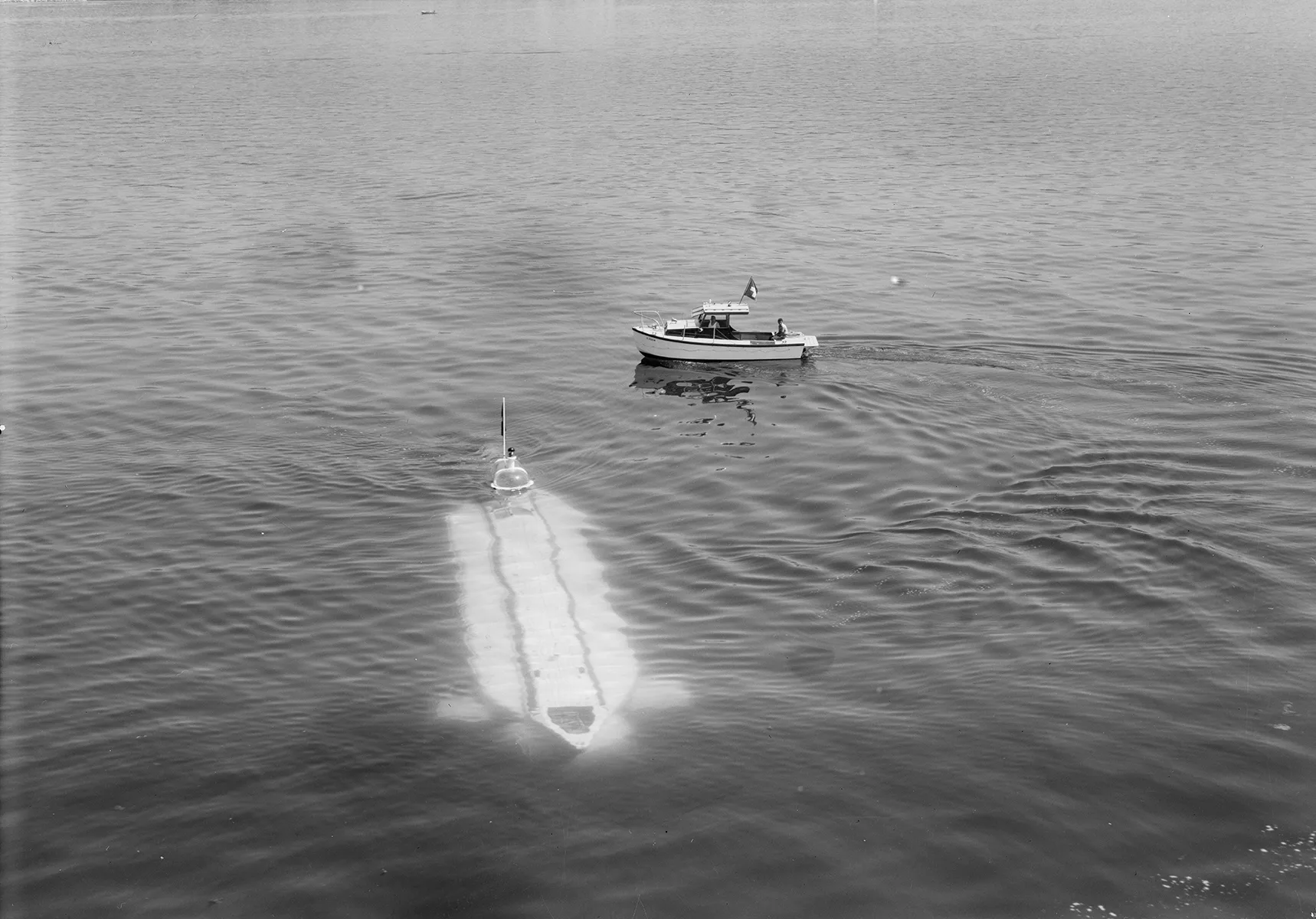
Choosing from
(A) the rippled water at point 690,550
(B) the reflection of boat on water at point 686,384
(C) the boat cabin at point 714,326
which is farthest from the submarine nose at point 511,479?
(C) the boat cabin at point 714,326

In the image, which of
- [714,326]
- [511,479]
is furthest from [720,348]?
Result: [511,479]

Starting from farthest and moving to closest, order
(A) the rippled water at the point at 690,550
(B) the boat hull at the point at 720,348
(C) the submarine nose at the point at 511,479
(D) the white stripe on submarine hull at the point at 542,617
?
Result: (B) the boat hull at the point at 720,348 → (C) the submarine nose at the point at 511,479 → (D) the white stripe on submarine hull at the point at 542,617 → (A) the rippled water at the point at 690,550

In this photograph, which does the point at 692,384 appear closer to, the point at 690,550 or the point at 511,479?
the point at 511,479

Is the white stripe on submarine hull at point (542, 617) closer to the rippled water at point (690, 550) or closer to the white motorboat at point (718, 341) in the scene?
the rippled water at point (690, 550)

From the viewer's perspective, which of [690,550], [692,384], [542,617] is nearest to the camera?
[542,617]

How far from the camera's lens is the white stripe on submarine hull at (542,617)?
36.2 metres

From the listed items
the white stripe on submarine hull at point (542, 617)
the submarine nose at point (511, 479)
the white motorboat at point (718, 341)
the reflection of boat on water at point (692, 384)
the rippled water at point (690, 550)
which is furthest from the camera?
the white motorboat at point (718, 341)

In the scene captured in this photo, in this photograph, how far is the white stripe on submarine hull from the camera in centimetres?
3622

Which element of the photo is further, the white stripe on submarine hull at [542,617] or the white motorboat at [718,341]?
the white motorboat at [718,341]

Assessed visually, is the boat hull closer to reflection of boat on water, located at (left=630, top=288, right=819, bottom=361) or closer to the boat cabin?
reflection of boat on water, located at (left=630, top=288, right=819, bottom=361)

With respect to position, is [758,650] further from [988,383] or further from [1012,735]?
[988,383]

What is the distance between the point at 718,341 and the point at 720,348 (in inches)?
14.7

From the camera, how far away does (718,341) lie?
220ft

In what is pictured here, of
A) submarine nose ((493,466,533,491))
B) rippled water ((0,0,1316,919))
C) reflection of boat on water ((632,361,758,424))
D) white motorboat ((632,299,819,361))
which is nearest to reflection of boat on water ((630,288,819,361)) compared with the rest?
white motorboat ((632,299,819,361))
